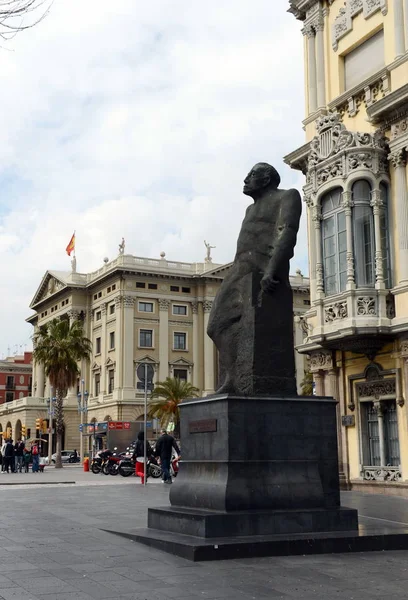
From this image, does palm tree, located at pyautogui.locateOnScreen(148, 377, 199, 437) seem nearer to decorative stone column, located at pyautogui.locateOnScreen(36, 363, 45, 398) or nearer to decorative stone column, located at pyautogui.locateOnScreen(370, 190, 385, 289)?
decorative stone column, located at pyautogui.locateOnScreen(36, 363, 45, 398)

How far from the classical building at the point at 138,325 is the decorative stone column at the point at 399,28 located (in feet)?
153

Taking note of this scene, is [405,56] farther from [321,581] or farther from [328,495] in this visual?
[321,581]

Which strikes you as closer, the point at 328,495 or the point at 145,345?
the point at 328,495

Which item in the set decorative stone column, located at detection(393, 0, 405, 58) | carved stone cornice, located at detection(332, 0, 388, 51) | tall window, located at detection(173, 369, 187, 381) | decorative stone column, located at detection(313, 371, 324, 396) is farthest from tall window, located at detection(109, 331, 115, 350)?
decorative stone column, located at detection(393, 0, 405, 58)

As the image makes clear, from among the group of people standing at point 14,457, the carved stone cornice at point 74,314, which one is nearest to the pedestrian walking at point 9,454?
the group of people standing at point 14,457

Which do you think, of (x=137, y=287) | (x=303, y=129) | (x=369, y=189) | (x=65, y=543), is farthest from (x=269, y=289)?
(x=137, y=287)

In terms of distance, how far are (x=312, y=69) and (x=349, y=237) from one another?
7.09 m

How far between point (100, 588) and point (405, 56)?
60.5 ft

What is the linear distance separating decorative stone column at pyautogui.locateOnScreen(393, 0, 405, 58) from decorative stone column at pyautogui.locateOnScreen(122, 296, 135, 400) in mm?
51596

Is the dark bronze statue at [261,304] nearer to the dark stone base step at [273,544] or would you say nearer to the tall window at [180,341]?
the dark stone base step at [273,544]

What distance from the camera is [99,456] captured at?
128 ft

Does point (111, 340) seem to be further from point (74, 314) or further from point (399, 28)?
point (399, 28)

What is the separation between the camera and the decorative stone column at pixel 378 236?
21.3m

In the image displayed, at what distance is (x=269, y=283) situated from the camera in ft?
33.3
